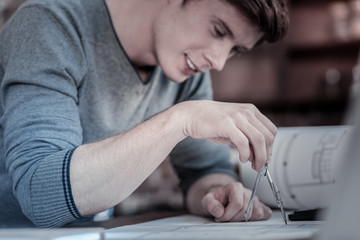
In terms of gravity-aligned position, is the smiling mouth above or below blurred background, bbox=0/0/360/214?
above

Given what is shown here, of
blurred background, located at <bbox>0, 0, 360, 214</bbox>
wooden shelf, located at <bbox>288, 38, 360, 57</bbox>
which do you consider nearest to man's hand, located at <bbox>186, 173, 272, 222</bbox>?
blurred background, located at <bbox>0, 0, 360, 214</bbox>

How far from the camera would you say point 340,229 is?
13.7 inches

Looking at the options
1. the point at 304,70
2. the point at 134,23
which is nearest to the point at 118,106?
the point at 134,23

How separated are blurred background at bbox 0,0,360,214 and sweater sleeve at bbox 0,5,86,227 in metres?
2.49

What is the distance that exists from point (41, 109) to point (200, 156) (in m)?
0.54

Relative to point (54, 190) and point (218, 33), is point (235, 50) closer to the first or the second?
point (218, 33)

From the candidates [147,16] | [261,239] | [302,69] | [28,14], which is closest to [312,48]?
[302,69]

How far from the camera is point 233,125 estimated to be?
74 centimetres

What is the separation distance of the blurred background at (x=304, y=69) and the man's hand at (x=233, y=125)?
8.53 ft

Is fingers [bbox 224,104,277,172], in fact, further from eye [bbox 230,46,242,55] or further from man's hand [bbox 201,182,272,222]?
eye [bbox 230,46,242,55]

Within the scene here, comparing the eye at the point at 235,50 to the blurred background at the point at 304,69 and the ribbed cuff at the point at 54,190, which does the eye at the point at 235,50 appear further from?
the blurred background at the point at 304,69

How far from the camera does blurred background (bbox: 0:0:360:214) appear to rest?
3.38 m

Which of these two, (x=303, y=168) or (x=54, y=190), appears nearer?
(x=54, y=190)

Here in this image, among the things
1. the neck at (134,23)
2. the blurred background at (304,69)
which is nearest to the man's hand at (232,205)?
the neck at (134,23)
